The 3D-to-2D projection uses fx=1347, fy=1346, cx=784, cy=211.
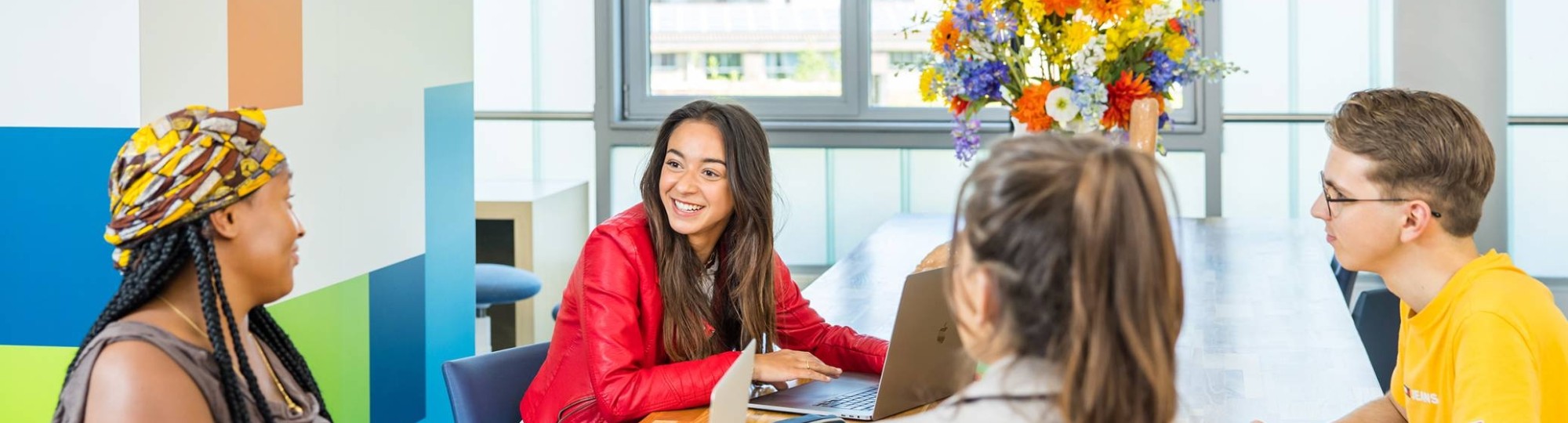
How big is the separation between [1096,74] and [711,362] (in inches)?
50.8

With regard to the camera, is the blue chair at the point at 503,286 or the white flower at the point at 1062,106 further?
the blue chair at the point at 503,286

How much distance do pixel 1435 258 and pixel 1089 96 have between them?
1129 mm

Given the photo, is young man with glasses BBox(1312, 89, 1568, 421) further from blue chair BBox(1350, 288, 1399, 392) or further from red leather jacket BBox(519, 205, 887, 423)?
blue chair BBox(1350, 288, 1399, 392)

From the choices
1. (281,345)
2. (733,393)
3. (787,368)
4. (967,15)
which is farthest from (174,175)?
(967,15)

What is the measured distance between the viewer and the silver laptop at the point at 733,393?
4.64 feet

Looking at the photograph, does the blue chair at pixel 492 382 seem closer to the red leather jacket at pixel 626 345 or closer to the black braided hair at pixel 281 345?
the red leather jacket at pixel 626 345

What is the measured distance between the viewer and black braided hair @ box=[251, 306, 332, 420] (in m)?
1.59

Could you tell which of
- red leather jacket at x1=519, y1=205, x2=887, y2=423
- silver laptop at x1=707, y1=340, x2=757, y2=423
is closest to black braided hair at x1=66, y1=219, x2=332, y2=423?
silver laptop at x1=707, y1=340, x2=757, y2=423

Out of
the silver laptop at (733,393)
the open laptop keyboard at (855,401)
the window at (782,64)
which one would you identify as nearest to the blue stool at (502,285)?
the window at (782,64)

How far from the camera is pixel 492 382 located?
2.19 m

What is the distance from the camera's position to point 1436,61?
4.61m

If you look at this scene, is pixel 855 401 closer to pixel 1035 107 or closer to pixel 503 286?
pixel 1035 107

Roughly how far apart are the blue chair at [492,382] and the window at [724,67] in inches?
110

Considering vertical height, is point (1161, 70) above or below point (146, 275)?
above
